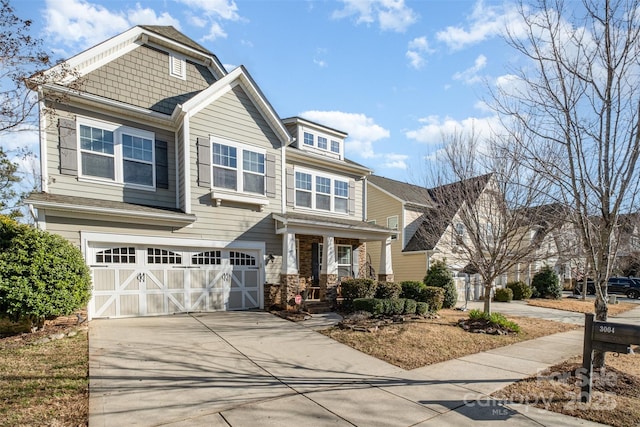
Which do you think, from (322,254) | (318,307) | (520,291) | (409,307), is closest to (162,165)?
(322,254)

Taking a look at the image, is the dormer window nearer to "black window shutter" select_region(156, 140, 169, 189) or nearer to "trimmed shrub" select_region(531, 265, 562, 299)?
"black window shutter" select_region(156, 140, 169, 189)

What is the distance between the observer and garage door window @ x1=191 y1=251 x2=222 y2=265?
40.1 feet

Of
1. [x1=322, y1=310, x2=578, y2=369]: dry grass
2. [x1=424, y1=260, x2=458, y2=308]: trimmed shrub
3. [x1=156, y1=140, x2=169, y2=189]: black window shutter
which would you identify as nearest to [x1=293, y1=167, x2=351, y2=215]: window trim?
[x1=424, y1=260, x2=458, y2=308]: trimmed shrub

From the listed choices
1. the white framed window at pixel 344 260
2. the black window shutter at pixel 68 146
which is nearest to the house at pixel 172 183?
the black window shutter at pixel 68 146

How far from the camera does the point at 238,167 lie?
1299 cm

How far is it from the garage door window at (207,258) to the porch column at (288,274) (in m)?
2.31

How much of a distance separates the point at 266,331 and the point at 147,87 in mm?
9226

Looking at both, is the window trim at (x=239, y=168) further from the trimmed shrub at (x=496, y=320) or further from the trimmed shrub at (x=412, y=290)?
the trimmed shrub at (x=496, y=320)

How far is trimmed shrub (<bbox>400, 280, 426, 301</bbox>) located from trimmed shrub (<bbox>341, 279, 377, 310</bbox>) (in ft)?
5.47

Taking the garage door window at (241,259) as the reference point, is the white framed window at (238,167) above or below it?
above

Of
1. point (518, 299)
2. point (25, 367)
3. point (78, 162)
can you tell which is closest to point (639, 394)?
point (25, 367)

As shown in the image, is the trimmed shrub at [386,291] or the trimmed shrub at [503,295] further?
the trimmed shrub at [503,295]

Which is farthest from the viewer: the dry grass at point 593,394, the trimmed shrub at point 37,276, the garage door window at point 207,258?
the garage door window at point 207,258

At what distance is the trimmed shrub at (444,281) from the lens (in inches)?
623
